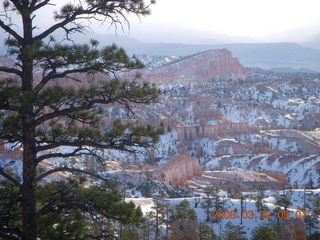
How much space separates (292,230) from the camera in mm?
15719

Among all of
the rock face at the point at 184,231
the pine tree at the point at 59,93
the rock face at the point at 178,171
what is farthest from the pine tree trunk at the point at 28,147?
the rock face at the point at 178,171

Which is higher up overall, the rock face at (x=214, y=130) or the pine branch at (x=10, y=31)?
the pine branch at (x=10, y=31)

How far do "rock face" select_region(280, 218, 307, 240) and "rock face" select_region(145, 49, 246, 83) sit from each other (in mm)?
116467

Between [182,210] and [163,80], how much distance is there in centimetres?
10787

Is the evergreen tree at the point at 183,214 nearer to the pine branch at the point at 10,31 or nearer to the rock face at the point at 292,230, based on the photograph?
the rock face at the point at 292,230

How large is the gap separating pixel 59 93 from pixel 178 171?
46.2 metres

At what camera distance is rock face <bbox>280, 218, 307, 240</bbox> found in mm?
15189

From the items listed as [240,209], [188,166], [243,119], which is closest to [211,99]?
[243,119]

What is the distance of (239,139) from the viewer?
75.6m

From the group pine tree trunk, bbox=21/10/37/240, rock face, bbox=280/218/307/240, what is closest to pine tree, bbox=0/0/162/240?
pine tree trunk, bbox=21/10/37/240

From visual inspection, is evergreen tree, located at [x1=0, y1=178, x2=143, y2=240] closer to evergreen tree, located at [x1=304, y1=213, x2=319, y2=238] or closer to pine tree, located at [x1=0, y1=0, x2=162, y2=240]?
pine tree, located at [x1=0, y1=0, x2=162, y2=240]

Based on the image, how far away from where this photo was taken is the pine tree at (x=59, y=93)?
5742 mm

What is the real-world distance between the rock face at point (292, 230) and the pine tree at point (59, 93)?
1078 cm

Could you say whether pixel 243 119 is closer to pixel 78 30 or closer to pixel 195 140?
pixel 195 140
